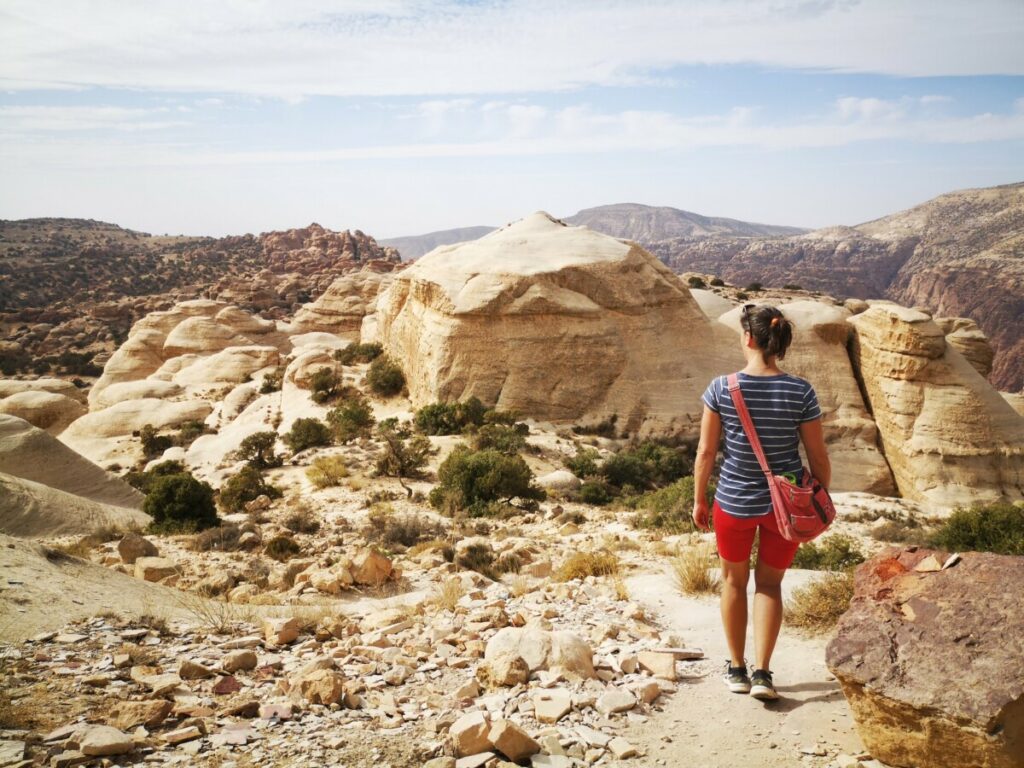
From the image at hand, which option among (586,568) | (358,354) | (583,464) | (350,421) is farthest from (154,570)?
(358,354)

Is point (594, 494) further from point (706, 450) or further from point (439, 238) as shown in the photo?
point (439, 238)

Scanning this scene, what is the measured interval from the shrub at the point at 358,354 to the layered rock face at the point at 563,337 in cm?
503

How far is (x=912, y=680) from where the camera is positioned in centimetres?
279

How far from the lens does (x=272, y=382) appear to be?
84.6 feet

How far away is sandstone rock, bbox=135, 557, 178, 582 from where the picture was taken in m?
7.05

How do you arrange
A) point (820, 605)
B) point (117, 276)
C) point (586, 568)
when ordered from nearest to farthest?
point (820, 605)
point (586, 568)
point (117, 276)

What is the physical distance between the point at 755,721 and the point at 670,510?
6.03 meters

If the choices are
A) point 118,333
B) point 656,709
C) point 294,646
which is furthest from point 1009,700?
point 118,333

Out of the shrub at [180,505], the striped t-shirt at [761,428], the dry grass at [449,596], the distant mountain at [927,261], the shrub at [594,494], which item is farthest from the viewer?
the distant mountain at [927,261]

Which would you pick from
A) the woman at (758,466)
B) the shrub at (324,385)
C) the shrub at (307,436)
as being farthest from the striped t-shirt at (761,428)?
the shrub at (324,385)

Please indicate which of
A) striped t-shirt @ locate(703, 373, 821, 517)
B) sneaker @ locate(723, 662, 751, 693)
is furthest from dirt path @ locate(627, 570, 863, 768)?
striped t-shirt @ locate(703, 373, 821, 517)

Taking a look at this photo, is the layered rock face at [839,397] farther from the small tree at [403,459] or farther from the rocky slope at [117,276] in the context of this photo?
the rocky slope at [117,276]

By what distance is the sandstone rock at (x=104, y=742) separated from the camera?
285cm

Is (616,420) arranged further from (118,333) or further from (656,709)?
(118,333)
